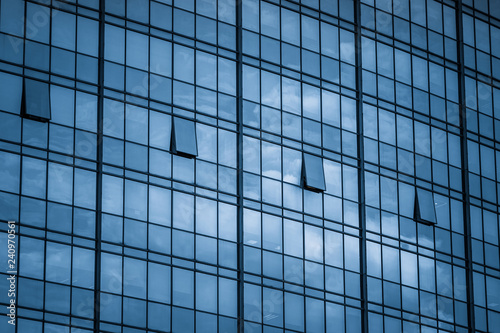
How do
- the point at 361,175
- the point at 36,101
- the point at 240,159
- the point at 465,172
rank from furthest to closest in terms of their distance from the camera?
the point at 465,172 → the point at 361,175 → the point at 240,159 → the point at 36,101

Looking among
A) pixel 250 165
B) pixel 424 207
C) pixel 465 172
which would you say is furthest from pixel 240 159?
pixel 465 172

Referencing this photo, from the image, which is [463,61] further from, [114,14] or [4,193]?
[4,193]

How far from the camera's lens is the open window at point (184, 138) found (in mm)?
54500

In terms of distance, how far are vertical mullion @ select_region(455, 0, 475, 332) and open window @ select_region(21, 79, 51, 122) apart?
80.2 feet

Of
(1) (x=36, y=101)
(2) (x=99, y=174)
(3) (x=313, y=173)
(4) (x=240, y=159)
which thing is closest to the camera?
(1) (x=36, y=101)

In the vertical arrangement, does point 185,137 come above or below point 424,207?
above

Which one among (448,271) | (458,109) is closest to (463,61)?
(458,109)

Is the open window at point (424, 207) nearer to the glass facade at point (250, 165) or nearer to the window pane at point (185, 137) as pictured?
the glass facade at point (250, 165)

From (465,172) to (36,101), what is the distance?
990 inches

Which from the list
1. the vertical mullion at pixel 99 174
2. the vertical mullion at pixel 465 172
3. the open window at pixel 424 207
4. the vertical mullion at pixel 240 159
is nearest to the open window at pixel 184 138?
the vertical mullion at pixel 240 159

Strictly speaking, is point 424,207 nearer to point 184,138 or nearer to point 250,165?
point 250,165

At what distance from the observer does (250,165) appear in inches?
2237

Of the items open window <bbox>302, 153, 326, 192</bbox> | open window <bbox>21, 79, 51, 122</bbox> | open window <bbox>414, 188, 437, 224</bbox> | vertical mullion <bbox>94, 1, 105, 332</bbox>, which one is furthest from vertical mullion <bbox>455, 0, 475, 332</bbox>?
open window <bbox>21, 79, 51, 122</bbox>

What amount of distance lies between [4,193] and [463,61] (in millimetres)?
28868
